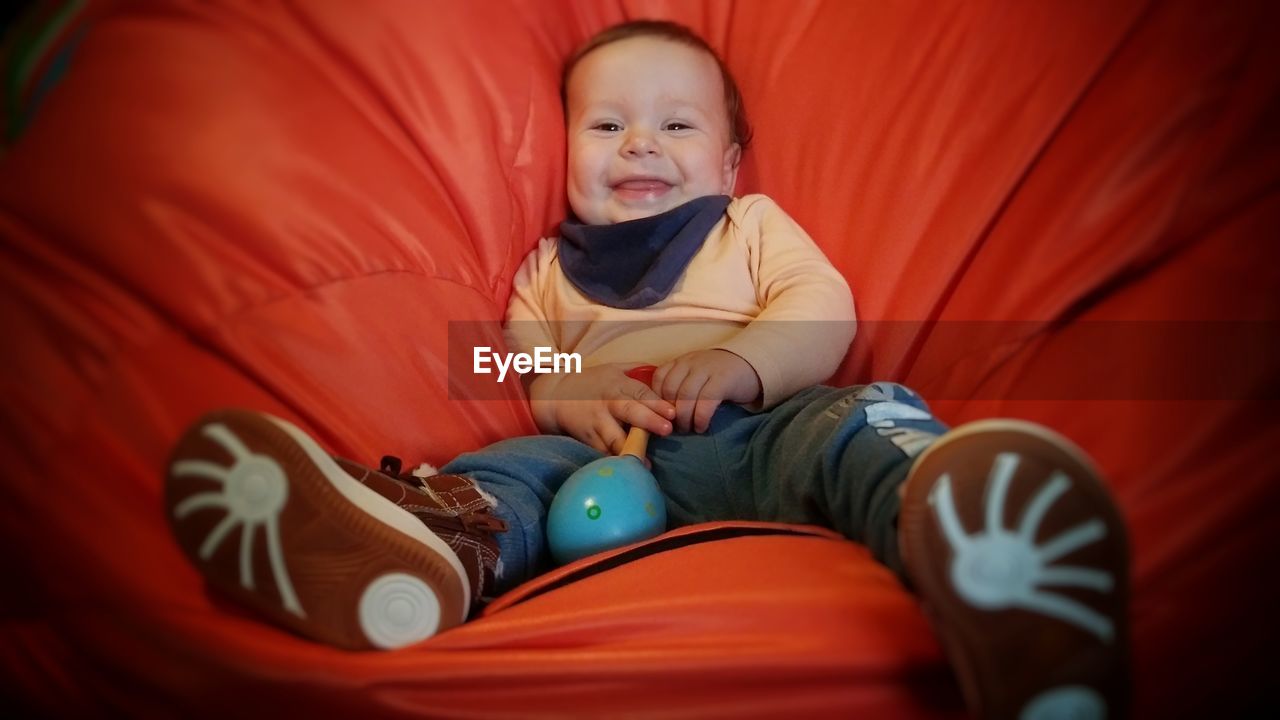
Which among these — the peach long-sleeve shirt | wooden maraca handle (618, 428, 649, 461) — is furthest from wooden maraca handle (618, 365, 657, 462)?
the peach long-sleeve shirt

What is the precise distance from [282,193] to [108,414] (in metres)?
0.26

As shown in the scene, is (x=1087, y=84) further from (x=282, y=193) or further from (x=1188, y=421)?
(x=282, y=193)

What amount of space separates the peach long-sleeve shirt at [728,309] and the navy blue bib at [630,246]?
16 millimetres

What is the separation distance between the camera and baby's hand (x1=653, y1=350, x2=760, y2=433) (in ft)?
3.17

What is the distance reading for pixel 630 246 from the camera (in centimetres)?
118

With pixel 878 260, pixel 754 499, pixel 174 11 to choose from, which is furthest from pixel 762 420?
pixel 174 11

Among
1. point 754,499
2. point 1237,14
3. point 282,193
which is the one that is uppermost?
point 1237,14

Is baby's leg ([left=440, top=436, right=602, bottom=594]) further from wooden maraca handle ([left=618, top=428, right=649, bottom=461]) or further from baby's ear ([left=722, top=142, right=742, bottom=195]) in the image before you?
baby's ear ([left=722, top=142, right=742, bottom=195])

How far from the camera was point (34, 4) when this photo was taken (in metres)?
0.85

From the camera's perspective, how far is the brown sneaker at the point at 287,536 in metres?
0.64

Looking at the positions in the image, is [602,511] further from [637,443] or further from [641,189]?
[641,189]

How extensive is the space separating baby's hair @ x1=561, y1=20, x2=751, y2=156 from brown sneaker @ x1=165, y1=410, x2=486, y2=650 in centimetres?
75

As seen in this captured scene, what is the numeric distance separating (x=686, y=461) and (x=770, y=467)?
0.10 meters

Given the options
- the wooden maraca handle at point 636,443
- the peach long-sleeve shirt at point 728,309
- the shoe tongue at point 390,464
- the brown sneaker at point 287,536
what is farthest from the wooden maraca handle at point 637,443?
the brown sneaker at point 287,536
